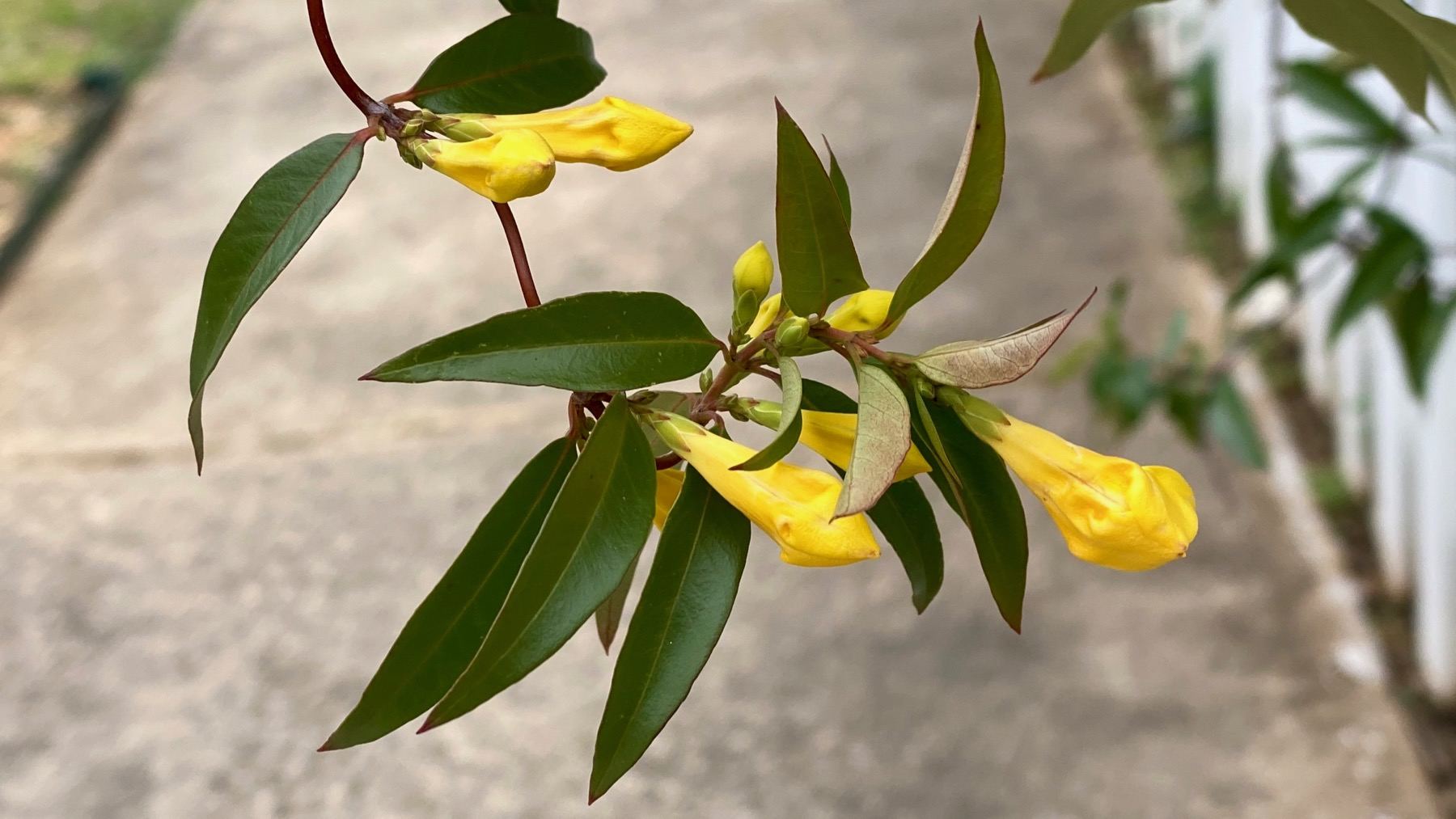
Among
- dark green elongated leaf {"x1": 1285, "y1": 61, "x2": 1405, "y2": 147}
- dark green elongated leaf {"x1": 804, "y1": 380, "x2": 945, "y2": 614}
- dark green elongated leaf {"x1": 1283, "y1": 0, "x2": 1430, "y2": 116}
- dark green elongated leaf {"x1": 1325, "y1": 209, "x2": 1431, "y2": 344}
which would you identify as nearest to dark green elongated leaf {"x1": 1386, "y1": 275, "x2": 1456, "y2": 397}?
dark green elongated leaf {"x1": 1325, "y1": 209, "x2": 1431, "y2": 344}

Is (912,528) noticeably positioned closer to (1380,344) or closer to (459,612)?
(459,612)

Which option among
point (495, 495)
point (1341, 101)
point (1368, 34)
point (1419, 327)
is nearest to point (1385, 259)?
point (1419, 327)

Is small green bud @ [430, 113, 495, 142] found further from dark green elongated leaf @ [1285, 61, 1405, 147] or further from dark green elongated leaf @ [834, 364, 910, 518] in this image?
dark green elongated leaf @ [1285, 61, 1405, 147]

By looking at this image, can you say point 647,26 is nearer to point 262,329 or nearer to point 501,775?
point 262,329

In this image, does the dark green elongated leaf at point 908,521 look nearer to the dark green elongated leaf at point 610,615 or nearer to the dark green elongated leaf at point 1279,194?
the dark green elongated leaf at point 610,615

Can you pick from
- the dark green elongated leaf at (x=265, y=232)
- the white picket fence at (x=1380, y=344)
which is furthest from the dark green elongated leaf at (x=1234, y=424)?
the dark green elongated leaf at (x=265, y=232)
